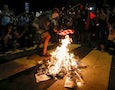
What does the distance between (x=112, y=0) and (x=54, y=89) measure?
23256 millimetres

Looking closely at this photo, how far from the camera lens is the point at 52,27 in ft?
32.7

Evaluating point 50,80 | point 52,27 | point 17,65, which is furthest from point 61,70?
point 52,27

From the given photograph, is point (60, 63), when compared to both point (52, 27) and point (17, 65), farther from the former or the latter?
point (52, 27)

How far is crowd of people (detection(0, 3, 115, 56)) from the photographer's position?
32.0 feet

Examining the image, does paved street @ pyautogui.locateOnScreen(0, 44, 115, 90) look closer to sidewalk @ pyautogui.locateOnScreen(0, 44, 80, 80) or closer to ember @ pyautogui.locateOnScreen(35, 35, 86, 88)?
sidewalk @ pyautogui.locateOnScreen(0, 44, 80, 80)

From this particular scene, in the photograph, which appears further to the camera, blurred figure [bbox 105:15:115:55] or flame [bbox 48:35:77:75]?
blurred figure [bbox 105:15:115:55]

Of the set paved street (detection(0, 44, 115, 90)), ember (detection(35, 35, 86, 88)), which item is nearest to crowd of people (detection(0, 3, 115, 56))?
paved street (detection(0, 44, 115, 90))

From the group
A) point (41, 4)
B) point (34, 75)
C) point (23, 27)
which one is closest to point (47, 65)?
point (34, 75)

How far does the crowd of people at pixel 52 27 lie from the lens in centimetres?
975

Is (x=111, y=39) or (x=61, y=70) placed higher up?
(x=111, y=39)

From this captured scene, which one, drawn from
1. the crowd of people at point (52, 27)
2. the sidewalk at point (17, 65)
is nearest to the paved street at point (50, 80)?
the sidewalk at point (17, 65)

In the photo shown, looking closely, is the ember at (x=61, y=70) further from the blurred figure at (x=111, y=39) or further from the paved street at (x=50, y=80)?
the blurred figure at (x=111, y=39)

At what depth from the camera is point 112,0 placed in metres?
27.6

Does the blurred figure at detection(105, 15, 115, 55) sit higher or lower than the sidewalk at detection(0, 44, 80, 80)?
higher
